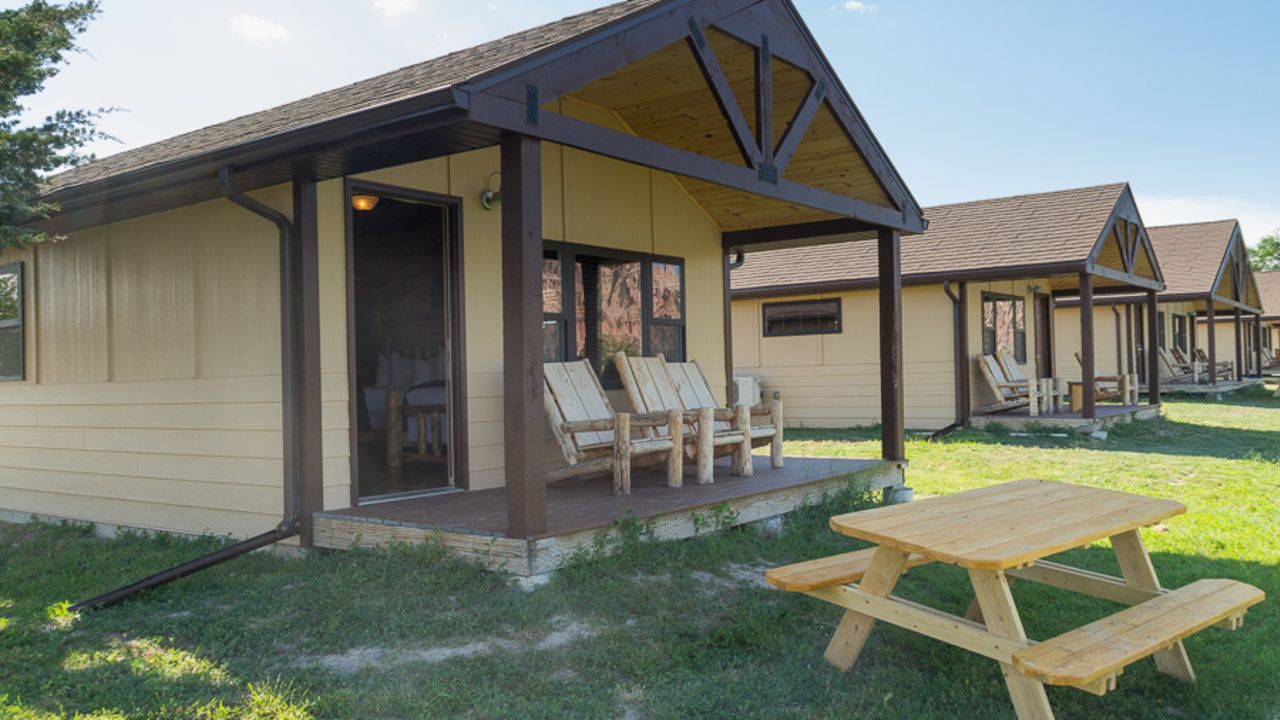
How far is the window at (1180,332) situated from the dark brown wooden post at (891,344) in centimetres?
2114

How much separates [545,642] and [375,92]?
318 centimetres

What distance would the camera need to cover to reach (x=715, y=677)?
132 inches

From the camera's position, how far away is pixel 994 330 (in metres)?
14.4

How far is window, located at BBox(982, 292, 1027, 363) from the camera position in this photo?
1415 cm

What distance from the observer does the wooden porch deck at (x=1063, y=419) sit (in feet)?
40.1

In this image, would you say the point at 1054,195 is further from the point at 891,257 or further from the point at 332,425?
the point at 332,425

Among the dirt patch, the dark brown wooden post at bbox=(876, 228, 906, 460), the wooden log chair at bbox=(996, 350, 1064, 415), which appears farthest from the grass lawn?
the wooden log chair at bbox=(996, 350, 1064, 415)

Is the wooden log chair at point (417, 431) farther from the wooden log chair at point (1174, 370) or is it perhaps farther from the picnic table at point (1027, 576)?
the wooden log chair at point (1174, 370)

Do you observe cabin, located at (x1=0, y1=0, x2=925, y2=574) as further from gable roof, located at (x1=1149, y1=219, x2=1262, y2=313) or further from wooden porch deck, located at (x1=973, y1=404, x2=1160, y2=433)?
gable roof, located at (x1=1149, y1=219, x2=1262, y2=313)

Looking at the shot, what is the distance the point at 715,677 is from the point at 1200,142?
133 feet

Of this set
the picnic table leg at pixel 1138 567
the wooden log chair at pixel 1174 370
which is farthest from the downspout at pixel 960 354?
the wooden log chair at pixel 1174 370

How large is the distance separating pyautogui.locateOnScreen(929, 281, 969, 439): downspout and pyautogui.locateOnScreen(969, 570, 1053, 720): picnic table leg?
10.2 metres

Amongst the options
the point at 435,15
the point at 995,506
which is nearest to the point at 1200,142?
the point at 435,15

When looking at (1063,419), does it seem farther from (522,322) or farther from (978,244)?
(522,322)
